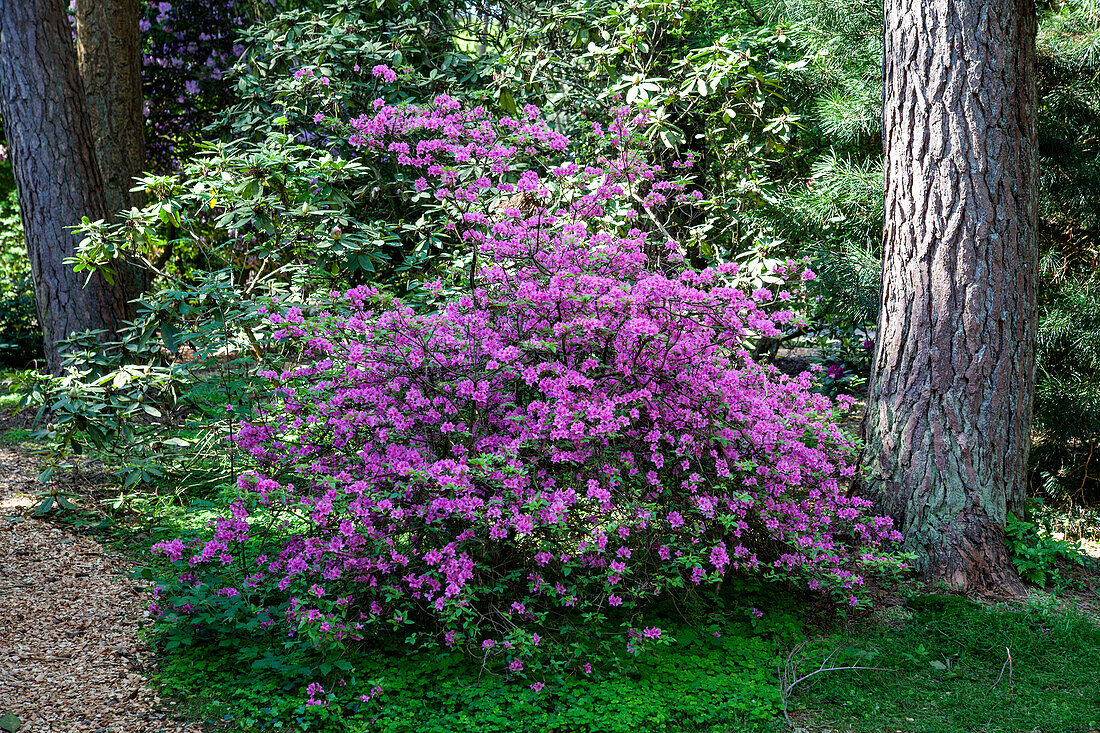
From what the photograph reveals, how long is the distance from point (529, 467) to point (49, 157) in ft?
13.0

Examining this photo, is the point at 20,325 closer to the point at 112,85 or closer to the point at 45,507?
the point at 112,85

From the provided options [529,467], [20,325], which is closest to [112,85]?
[20,325]

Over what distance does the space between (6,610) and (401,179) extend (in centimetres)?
270

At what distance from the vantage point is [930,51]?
3.46m

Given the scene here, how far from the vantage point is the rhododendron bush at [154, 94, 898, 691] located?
276 cm

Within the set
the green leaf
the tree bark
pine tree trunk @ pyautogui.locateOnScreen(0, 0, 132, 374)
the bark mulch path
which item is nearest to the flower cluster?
the tree bark

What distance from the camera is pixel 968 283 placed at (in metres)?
3.44

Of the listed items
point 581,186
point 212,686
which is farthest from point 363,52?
point 212,686

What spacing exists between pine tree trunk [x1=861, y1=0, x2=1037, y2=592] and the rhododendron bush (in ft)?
1.14

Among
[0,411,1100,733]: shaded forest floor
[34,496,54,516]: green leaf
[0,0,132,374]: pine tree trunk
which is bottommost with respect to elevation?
[0,411,1100,733]: shaded forest floor

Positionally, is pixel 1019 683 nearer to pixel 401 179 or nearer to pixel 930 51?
pixel 930 51

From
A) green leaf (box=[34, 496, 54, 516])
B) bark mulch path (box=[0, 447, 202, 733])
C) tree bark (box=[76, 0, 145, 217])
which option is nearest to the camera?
bark mulch path (box=[0, 447, 202, 733])

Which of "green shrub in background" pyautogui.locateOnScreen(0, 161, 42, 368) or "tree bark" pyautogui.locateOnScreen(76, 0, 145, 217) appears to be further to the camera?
"green shrub in background" pyautogui.locateOnScreen(0, 161, 42, 368)

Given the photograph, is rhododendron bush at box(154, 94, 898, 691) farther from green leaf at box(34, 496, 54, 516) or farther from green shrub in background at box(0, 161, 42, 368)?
green shrub in background at box(0, 161, 42, 368)
